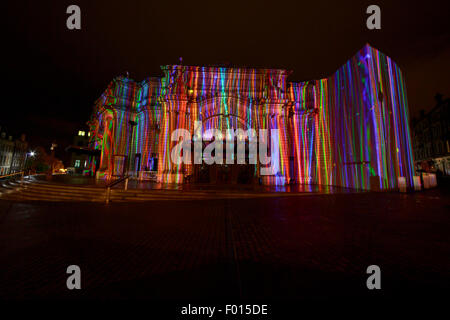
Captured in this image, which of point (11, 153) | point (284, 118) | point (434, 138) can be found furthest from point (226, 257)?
point (11, 153)

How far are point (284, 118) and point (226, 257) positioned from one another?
17996 millimetres

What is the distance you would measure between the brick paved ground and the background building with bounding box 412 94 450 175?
43.0 m

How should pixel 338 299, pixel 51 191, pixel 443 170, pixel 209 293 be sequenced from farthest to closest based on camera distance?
pixel 443 170
pixel 51 191
pixel 209 293
pixel 338 299

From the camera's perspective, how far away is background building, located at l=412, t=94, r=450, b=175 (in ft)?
121

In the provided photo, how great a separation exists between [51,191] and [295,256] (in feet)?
45.4

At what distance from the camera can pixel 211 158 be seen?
18.9 metres

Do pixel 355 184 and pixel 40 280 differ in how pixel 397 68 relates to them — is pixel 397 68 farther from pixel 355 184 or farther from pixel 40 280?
pixel 40 280

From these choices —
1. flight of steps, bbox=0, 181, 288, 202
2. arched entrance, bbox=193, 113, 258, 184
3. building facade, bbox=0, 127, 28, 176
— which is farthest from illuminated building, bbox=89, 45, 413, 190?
building facade, bbox=0, 127, 28, 176

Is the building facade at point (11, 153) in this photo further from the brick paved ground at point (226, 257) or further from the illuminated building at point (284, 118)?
the brick paved ground at point (226, 257)

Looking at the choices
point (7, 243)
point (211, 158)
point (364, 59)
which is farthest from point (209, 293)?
point (364, 59)

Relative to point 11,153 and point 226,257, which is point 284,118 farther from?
point 11,153

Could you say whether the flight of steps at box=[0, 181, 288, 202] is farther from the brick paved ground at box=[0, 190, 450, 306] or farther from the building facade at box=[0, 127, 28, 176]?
the building facade at box=[0, 127, 28, 176]

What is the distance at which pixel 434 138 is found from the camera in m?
40.5

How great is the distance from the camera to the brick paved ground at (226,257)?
2305 millimetres
